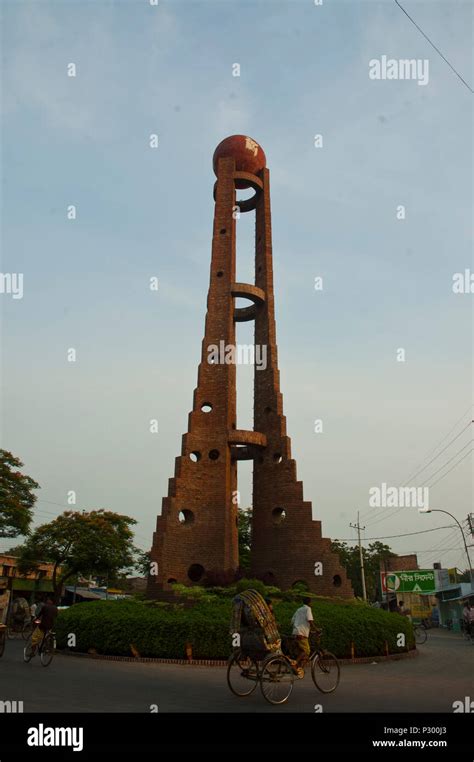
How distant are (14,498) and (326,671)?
84.4 feet

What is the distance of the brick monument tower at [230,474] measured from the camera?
25766 mm

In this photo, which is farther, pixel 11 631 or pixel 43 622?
pixel 11 631

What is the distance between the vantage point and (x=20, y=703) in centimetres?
862

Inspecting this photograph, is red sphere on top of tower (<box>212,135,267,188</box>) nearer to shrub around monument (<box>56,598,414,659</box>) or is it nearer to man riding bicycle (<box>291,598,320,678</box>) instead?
shrub around monument (<box>56,598,414,659</box>)

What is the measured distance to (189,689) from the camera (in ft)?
35.4

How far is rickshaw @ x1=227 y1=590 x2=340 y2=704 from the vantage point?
971 centimetres

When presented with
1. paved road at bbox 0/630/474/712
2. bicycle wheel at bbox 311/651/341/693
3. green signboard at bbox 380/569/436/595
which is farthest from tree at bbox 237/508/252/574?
bicycle wheel at bbox 311/651/341/693

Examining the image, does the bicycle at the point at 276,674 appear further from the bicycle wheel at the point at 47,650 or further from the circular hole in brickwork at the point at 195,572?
the circular hole in brickwork at the point at 195,572

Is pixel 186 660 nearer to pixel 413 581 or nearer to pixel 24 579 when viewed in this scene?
pixel 413 581

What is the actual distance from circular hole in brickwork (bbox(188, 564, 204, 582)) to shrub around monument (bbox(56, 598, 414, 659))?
7181mm

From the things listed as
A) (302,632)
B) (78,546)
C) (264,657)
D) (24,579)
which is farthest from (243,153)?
(24,579)
